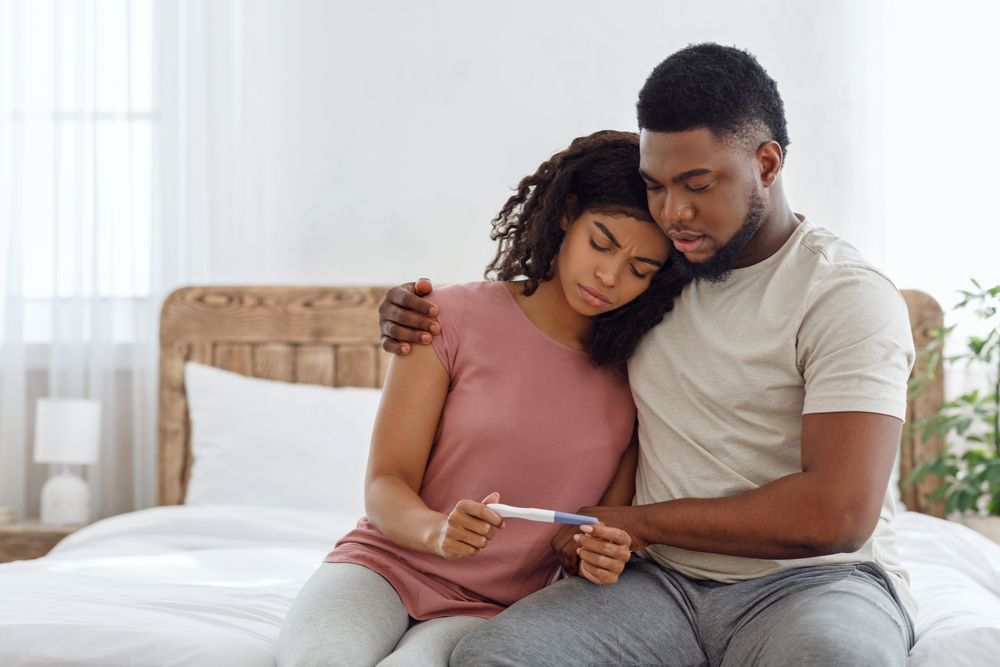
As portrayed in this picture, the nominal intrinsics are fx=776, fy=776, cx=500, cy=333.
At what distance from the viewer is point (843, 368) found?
1.03 meters

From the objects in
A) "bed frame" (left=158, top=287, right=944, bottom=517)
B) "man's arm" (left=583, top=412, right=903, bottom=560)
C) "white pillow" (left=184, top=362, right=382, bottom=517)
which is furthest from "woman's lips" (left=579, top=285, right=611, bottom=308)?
"bed frame" (left=158, top=287, right=944, bottom=517)

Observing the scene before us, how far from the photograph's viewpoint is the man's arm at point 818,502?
100 cm

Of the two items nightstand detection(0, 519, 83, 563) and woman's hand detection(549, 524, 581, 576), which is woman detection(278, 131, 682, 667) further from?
nightstand detection(0, 519, 83, 563)

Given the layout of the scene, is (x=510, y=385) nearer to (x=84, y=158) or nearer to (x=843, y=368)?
(x=843, y=368)

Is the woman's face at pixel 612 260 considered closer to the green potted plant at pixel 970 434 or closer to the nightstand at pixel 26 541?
the green potted plant at pixel 970 434

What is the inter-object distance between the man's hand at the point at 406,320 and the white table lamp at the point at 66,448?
1.47 meters

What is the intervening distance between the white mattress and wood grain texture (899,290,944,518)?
27 centimetres

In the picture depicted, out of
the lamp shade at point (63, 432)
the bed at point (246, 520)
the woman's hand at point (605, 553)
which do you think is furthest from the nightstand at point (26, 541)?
the woman's hand at point (605, 553)

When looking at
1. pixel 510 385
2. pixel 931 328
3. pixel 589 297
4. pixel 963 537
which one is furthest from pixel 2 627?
pixel 931 328

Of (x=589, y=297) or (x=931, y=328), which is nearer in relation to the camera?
(x=589, y=297)

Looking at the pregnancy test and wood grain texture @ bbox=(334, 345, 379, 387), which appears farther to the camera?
wood grain texture @ bbox=(334, 345, 379, 387)

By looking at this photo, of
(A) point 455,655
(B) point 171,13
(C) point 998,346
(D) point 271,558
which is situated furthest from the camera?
(B) point 171,13

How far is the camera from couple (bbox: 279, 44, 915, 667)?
1.01 m

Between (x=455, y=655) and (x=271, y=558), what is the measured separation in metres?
0.83
